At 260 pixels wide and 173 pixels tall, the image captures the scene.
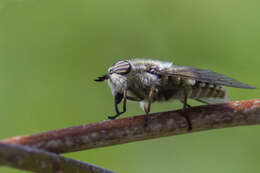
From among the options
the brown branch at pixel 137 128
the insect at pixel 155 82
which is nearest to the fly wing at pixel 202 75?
the insect at pixel 155 82

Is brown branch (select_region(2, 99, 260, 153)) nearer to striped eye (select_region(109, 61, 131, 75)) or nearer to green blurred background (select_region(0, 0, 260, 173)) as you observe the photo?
striped eye (select_region(109, 61, 131, 75))

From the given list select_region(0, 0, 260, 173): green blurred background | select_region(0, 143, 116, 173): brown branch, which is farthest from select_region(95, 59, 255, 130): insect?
select_region(0, 143, 116, 173): brown branch

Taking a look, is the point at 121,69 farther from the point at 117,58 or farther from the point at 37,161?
the point at 117,58

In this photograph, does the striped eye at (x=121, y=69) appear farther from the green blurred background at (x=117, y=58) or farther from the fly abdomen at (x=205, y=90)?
the green blurred background at (x=117, y=58)

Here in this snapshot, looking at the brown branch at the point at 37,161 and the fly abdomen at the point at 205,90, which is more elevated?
the brown branch at the point at 37,161

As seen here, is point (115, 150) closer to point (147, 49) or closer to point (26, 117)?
point (26, 117)

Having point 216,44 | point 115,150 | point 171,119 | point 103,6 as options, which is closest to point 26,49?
point 103,6

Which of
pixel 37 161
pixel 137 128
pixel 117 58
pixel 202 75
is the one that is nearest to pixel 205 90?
pixel 202 75

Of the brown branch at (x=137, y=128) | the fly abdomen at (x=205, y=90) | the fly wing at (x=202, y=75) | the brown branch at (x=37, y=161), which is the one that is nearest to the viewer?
the brown branch at (x=37, y=161)
